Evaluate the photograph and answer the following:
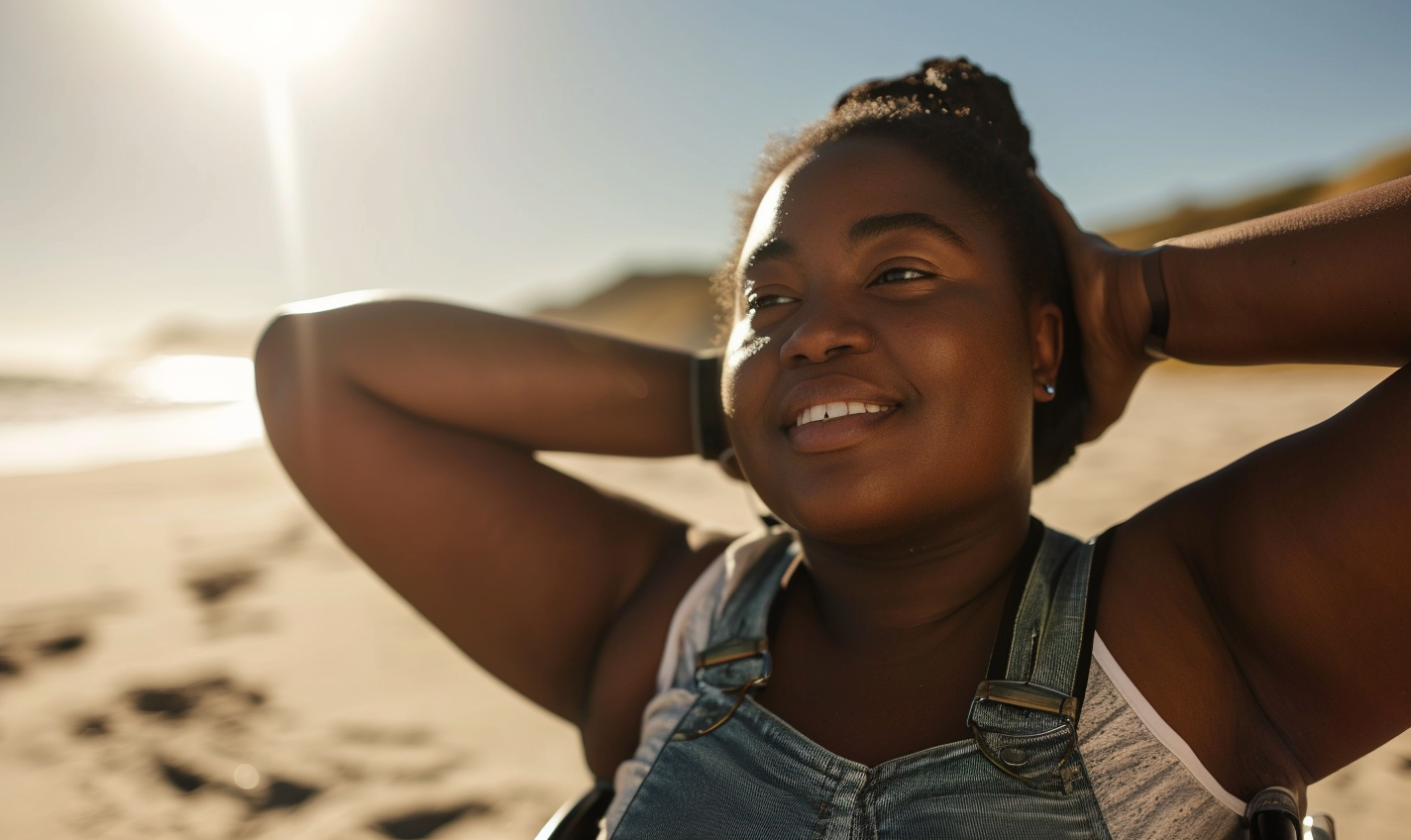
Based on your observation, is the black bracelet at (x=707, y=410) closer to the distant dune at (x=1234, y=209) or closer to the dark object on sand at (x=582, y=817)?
the dark object on sand at (x=582, y=817)

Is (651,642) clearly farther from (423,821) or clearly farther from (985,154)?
(985,154)

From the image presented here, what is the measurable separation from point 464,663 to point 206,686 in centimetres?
81

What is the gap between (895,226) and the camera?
142 centimetres

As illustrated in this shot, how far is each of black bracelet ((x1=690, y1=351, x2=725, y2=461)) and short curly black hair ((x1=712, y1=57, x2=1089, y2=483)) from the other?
7.2 inches

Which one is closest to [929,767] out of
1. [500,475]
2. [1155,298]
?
[1155,298]

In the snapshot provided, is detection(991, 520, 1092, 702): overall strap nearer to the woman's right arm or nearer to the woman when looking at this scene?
the woman

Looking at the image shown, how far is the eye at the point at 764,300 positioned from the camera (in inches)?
60.0

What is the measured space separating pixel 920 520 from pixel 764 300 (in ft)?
1.63

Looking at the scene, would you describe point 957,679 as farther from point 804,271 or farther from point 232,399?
point 232,399

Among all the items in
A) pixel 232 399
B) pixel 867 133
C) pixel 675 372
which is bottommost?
pixel 232 399

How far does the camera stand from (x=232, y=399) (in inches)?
677

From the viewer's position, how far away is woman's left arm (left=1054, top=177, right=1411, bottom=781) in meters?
1.10

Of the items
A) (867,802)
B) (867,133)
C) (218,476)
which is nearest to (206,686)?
(867,802)

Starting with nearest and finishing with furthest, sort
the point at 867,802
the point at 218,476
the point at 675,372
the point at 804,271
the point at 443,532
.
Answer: the point at 867,802, the point at 804,271, the point at 443,532, the point at 675,372, the point at 218,476
